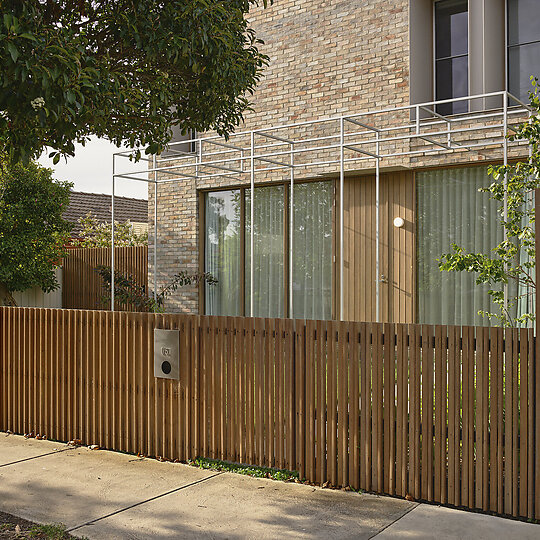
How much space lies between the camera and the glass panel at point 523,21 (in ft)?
30.5

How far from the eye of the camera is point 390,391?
5.24 meters

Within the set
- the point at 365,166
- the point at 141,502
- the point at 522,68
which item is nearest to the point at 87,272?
the point at 365,166

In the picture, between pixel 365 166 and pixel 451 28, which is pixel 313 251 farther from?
pixel 451 28

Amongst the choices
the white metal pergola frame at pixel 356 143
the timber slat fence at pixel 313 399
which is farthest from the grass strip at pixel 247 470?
the white metal pergola frame at pixel 356 143

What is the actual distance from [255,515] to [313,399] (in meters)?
1.16

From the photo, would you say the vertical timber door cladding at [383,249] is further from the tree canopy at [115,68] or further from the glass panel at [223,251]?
the tree canopy at [115,68]

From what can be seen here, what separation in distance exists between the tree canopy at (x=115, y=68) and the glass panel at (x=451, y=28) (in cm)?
467

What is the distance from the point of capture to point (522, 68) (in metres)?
9.38

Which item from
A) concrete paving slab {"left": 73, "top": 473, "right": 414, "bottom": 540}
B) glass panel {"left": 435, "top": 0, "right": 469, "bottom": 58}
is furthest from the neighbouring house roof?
concrete paving slab {"left": 73, "top": 473, "right": 414, "bottom": 540}

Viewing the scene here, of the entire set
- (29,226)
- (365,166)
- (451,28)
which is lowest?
(29,226)

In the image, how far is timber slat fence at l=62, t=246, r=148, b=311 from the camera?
16.5 meters

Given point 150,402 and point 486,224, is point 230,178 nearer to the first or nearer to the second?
point 486,224

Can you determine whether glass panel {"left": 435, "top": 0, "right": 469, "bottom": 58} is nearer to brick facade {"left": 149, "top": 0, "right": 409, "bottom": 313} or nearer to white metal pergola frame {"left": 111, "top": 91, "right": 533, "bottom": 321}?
brick facade {"left": 149, "top": 0, "right": 409, "bottom": 313}

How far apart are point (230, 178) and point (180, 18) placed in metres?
6.78
